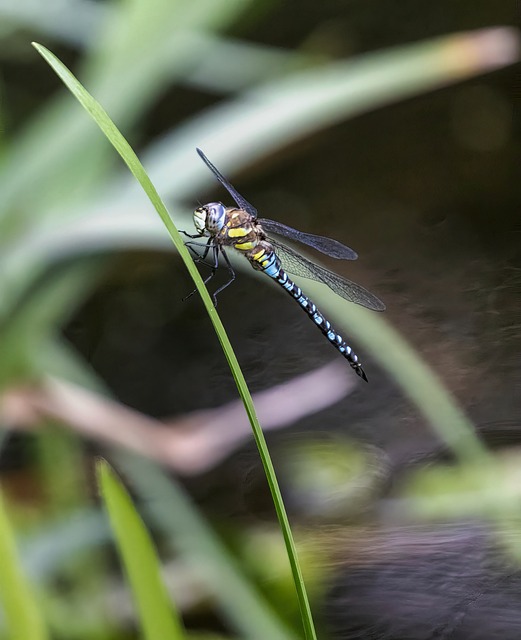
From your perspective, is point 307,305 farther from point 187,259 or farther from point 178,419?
point 187,259

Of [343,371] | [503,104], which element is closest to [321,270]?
[343,371]

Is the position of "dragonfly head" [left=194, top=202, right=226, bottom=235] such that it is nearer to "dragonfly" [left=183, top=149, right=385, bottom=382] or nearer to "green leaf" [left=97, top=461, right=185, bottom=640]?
"dragonfly" [left=183, top=149, right=385, bottom=382]

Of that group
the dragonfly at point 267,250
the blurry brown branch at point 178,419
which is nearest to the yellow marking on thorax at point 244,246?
the dragonfly at point 267,250

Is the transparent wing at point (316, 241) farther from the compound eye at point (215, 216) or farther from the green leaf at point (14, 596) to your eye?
the green leaf at point (14, 596)

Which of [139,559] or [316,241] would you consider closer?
[139,559]

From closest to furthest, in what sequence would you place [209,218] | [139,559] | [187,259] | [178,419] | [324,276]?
1. [187,259]
2. [139,559]
3. [209,218]
4. [324,276]
5. [178,419]

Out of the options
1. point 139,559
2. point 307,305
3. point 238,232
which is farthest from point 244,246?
point 139,559
